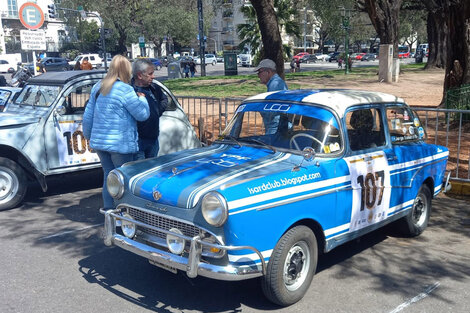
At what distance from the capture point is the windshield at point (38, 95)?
7.48 m

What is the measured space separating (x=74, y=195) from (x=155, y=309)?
4236mm

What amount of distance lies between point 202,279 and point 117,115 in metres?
1.95

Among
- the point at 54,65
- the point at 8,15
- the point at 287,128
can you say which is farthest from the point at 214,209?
the point at 8,15

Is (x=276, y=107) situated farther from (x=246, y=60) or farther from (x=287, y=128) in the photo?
(x=246, y=60)

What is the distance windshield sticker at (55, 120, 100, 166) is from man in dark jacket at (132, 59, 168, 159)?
1928 mm

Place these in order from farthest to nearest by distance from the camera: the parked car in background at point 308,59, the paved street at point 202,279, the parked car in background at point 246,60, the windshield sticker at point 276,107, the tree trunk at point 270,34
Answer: the parked car in background at point 308,59
the parked car in background at point 246,60
the tree trunk at point 270,34
the windshield sticker at point 276,107
the paved street at point 202,279

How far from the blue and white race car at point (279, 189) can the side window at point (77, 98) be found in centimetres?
311

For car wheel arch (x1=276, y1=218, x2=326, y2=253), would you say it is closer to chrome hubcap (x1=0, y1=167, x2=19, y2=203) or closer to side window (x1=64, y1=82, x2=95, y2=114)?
side window (x1=64, y1=82, x2=95, y2=114)

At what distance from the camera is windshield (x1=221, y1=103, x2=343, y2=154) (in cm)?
475

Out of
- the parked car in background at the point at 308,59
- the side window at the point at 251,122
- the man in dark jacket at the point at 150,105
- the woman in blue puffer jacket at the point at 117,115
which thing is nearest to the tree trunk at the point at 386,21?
the side window at the point at 251,122

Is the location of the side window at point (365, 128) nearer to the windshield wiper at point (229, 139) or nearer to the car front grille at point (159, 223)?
the windshield wiper at point (229, 139)

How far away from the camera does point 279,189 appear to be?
4.04m

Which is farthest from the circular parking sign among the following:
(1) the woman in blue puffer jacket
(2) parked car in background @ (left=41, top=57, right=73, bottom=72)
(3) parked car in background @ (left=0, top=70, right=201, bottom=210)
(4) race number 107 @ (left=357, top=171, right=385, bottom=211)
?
(2) parked car in background @ (left=41, top=57, right=73, bottom=72)

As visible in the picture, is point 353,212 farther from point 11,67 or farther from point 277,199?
point 11,67
